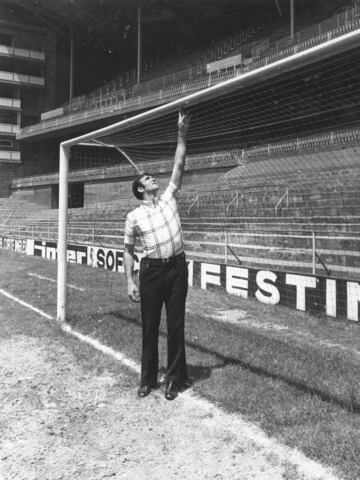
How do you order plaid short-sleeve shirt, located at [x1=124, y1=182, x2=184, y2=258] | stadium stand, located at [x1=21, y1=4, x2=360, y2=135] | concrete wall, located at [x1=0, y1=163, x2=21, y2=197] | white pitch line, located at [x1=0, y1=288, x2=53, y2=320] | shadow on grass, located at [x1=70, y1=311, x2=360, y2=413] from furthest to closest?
concrete wall, located at [x1=0, y1=163, x2=21, y2=197] → stadium stand, located at [x1=21, y1=4, x2=360, y2=135] → white pitch line, located at [x1=0, y1=288, x2=53, y2=320] → plaid short-sleeve shirt, located at [x1=124, y1=182, x2=184, y2=258] → shadow on grass, located at [x1=70, y1=311, x2=360, y2=413]

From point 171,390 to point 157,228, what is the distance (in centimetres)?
139

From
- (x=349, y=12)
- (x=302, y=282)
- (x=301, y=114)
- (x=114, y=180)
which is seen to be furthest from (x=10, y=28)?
(x=302, y=282)

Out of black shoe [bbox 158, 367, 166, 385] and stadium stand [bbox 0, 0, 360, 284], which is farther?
stadium stand [bbox 0, 0, 360, 284]

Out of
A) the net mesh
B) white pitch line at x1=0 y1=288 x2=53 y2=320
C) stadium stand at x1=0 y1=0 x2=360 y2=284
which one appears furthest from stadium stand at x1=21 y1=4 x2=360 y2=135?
white pitch line at x1=0 y1=288 x2=53 y2=320

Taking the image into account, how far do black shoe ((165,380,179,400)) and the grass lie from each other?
0.21 metres

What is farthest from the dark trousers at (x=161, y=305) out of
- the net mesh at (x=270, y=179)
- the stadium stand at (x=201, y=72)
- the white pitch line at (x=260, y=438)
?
the stadium stand at (x=201, y=72)

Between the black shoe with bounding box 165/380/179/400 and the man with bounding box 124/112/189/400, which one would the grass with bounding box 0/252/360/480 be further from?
the man with bounding box 124/112/189/400

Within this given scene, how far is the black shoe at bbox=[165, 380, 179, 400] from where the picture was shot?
12.6ft

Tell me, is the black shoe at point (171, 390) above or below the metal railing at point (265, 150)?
below

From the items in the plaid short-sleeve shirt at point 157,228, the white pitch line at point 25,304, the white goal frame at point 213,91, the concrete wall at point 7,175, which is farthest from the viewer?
the concrete wall at point 7,175

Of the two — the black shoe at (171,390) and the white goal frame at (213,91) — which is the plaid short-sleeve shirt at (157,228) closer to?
the black shoe at (171,390)

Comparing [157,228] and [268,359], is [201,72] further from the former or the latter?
[157,228]

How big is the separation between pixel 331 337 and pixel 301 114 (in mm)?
6328

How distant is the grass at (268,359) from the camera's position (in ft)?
10.3
